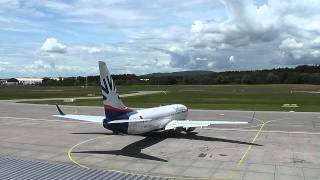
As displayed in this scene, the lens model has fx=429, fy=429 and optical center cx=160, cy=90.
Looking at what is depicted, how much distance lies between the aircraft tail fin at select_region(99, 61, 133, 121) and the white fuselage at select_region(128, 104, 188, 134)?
139 cm

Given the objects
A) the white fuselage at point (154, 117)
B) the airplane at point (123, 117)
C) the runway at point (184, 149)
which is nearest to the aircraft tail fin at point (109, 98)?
the airplane at point (123, 117)

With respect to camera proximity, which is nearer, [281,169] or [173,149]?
[281,169]

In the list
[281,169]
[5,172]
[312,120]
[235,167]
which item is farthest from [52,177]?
[312,120]

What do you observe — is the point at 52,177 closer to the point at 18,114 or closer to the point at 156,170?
the point at 156,170

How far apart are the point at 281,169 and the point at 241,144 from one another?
10744 millimetres

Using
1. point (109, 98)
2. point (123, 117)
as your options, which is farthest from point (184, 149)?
point (109, 98)

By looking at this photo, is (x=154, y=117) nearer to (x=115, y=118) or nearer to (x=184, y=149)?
(x=115, y=118)

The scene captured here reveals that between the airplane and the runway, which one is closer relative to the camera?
the runway

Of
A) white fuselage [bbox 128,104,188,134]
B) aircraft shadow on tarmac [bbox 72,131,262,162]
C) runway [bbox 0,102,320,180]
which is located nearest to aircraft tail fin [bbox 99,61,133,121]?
white fuselage [bbox 128,104,188,134]

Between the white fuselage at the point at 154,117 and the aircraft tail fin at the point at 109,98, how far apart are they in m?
1.39

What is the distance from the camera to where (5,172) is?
83.5ft

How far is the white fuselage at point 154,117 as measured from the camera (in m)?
40.4

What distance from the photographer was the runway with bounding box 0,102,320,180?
99.9ft

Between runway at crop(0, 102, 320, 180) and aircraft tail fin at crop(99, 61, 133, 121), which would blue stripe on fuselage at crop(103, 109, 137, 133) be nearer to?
aircraft tail fin at crop(99, 61, 133, 121)
